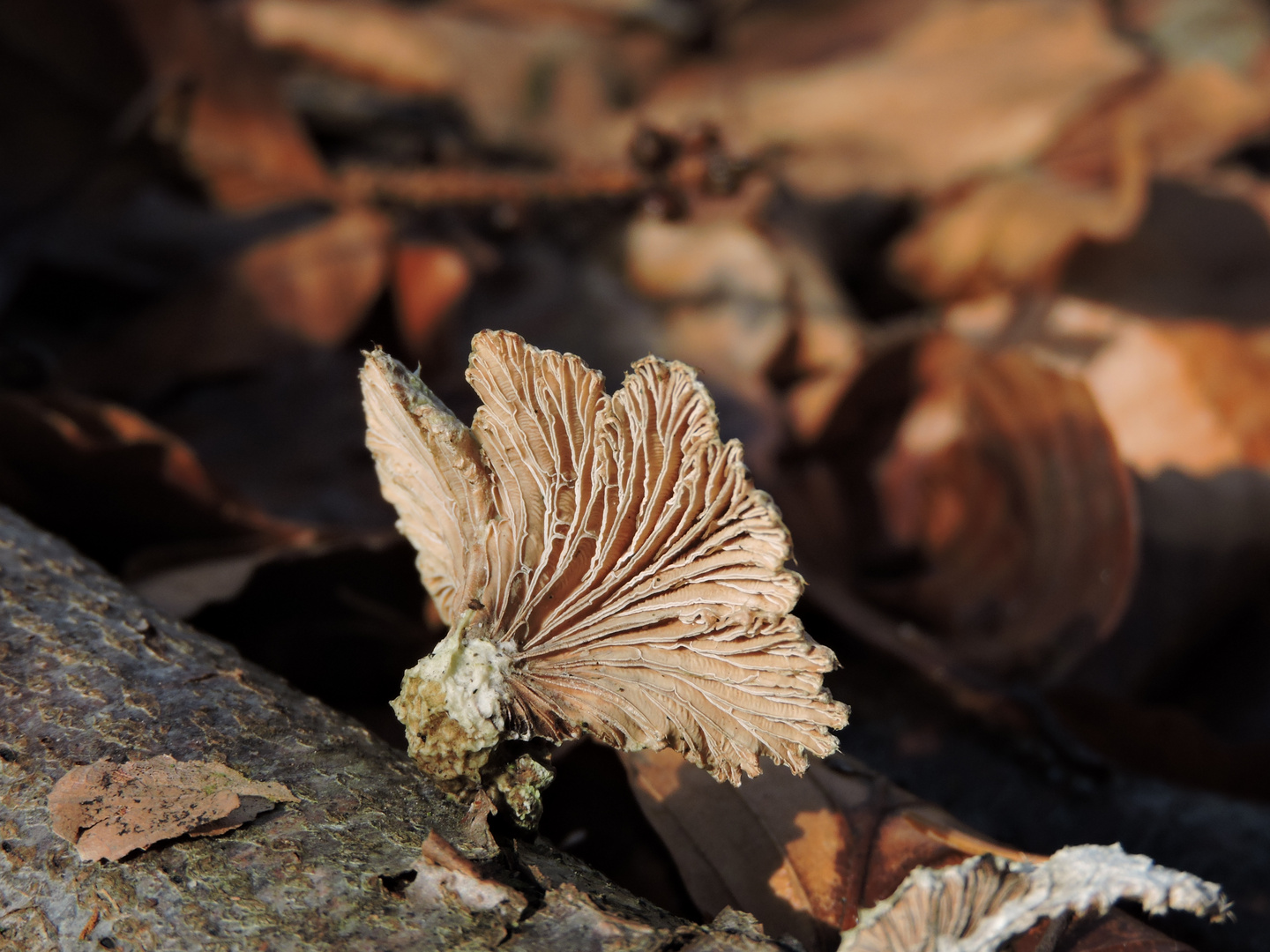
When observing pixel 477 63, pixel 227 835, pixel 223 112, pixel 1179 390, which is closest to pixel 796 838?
pixel 227 835

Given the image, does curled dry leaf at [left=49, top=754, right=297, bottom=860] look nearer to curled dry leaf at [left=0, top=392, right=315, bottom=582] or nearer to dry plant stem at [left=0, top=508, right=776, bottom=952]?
dry plant stem at [left=0, top=508, right=776, bottom=952]

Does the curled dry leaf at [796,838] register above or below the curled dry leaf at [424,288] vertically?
below

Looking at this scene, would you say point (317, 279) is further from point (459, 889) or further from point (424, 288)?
point (459, 889)

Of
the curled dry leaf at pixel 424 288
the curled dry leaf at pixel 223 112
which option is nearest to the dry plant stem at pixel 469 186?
the curled dry leaf at pixel 223 112

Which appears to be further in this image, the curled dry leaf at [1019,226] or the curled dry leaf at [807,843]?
the curled dry leaf at [1019,226]

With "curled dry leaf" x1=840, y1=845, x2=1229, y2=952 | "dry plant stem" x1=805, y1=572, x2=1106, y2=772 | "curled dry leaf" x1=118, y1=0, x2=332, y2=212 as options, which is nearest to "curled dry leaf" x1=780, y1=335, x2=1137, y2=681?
"dry plant stem" x1=805, y1=572, x2=1106, y2=772

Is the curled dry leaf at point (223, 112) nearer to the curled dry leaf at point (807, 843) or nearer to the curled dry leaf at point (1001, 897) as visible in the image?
the curled dry leaf at point (807, 843)
